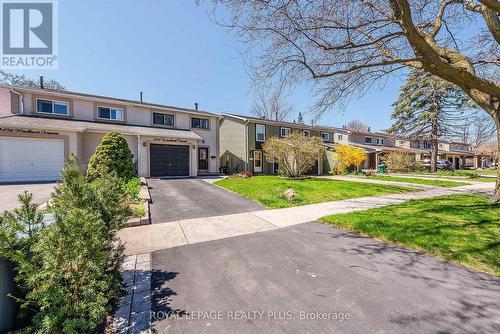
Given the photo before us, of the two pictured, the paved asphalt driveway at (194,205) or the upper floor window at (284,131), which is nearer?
the paved asphalt driveway at (194,205)

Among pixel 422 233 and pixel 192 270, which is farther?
pixel 422 233

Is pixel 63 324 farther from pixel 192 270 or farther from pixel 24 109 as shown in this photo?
pixel 24 109

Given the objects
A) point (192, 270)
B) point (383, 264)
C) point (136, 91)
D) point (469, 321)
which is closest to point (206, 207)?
point (192, 270)

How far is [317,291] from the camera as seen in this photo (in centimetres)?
312

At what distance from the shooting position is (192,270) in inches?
146

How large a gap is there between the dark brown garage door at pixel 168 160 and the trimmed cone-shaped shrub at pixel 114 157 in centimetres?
692

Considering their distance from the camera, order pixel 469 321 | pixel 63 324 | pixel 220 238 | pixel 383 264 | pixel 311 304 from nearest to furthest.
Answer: pixel 63 324 < pixel 469 321 < pixel 311 304 < pixel 383 264 < pixel 220 238

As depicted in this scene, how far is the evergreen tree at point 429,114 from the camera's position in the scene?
27.9 m

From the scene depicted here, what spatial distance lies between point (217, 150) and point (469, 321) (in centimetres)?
2027

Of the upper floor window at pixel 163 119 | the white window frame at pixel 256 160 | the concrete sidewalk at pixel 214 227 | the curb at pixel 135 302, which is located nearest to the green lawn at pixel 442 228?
the concrete sidewalk at pixel 214 227

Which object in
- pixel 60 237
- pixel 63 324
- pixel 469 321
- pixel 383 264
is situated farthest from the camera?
pixel 383 264

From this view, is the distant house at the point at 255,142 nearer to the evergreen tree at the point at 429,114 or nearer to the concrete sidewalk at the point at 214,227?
the evergreen tree at the point at 429,114

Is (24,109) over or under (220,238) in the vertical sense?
over

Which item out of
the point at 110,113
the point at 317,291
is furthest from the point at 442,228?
the point at 110,113
